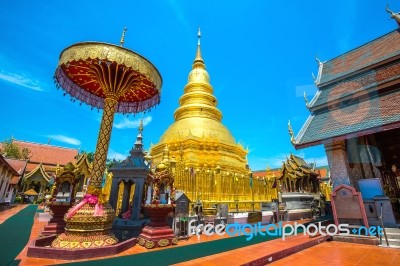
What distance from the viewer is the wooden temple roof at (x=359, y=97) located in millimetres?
7340

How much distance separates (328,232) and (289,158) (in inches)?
343

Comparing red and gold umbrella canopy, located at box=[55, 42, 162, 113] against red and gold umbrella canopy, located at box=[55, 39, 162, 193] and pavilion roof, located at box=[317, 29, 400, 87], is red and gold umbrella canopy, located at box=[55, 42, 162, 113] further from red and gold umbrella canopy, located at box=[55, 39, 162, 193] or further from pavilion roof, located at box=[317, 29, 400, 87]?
pavilion roof, located at box=[317, 29, 400, 87]

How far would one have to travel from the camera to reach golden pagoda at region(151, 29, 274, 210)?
12805 mm

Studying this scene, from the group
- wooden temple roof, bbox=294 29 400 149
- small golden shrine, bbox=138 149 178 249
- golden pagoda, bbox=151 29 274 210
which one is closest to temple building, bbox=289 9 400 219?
wooden temple roof, bbox=294 29 400 149

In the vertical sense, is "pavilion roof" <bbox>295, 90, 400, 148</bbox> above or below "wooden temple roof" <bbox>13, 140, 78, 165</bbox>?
below

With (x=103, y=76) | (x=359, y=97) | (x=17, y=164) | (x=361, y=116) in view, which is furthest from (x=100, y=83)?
(x=17, y=164)

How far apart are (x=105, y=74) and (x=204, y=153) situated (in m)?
12.0

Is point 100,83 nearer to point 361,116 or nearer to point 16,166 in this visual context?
point 361,116

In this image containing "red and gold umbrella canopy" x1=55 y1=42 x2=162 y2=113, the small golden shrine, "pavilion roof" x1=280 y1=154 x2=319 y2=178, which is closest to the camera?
"red and gold umbrella canopy" x1=55 y1=42 x2=162 y2=113

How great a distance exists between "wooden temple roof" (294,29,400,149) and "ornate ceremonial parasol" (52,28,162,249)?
6.64 metres

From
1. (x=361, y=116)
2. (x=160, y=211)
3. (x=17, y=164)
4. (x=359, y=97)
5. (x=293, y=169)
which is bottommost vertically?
(x=160, y=211)

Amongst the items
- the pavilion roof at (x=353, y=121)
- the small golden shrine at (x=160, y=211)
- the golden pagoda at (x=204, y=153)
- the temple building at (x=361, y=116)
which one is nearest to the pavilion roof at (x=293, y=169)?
the golden pagoda at (x=204, y=153)

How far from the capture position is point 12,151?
28422 millimetres

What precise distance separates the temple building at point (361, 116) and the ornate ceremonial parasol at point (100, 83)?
683 cm
